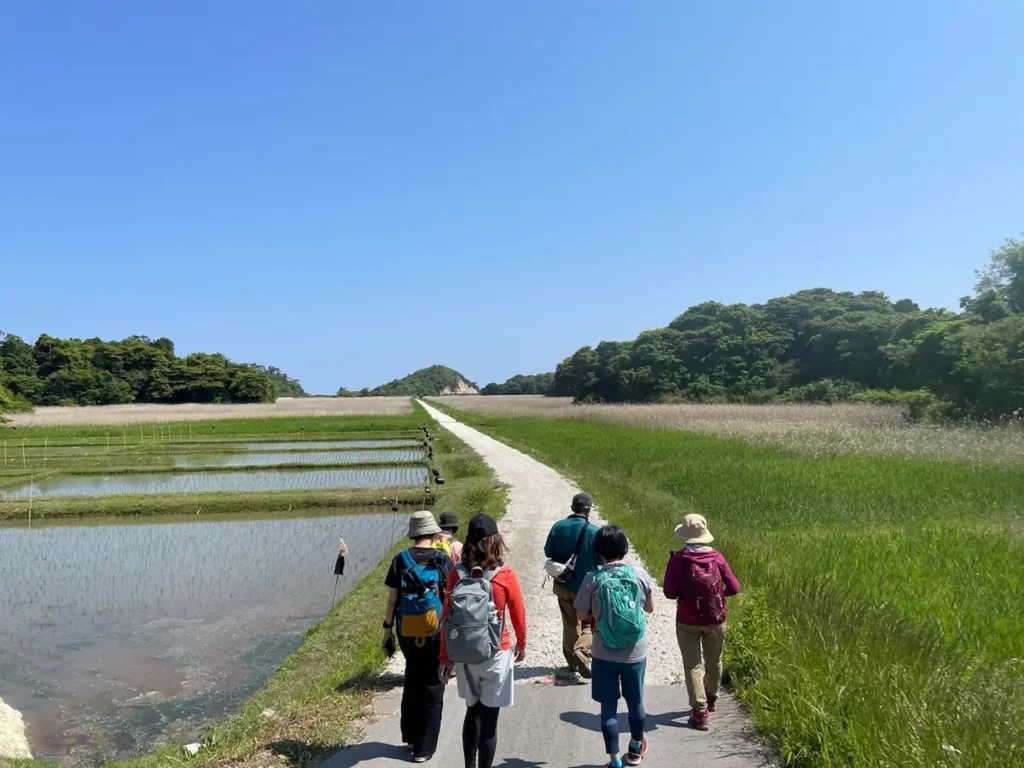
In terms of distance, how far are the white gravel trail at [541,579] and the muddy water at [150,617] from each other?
2.94 metres

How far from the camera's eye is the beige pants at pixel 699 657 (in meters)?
5.21

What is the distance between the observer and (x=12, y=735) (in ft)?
22.4

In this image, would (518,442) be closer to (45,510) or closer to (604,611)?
(45,510)

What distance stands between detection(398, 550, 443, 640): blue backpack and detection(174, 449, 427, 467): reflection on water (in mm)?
24892

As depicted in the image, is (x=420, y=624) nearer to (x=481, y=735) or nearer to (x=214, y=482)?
(x=481, y=735)

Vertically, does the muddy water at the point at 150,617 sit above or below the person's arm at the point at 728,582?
below

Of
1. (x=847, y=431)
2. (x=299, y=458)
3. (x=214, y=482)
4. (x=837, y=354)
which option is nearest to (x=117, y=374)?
(x=299, y=458)

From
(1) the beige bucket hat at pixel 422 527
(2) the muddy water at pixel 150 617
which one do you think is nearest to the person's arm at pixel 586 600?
(1) the beige bucket hat at pixel 422 527

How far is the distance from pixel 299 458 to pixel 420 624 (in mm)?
28782

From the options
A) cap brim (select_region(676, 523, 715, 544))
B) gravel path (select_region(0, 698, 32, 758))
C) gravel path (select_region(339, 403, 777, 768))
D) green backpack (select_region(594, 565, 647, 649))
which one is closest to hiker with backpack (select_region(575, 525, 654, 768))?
green backpack (select_region(594, 565, 647, 649))

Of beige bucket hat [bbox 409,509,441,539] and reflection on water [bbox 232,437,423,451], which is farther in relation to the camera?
reflection on water [bbox 232,437,423,451]

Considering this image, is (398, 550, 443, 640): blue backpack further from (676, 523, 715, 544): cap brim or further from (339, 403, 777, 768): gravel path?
(676, 523, 715, 544): cap brim

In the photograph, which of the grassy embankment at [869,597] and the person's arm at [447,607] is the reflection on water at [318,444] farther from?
the person's arm at [447,607]

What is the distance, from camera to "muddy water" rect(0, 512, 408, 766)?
7645 mm
